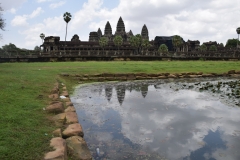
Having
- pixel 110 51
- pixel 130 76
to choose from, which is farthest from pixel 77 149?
pixel 110 51

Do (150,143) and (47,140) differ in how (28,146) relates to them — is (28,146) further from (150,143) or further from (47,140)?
(150,143)

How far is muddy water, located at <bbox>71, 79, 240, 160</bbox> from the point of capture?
416 cm

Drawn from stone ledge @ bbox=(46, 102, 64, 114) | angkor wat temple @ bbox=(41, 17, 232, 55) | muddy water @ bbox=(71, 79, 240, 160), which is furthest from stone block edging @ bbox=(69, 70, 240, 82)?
angkor wat temple @ bbox=(41, 17, 232, 55)

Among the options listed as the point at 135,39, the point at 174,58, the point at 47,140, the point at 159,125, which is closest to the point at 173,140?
the point at 159,125

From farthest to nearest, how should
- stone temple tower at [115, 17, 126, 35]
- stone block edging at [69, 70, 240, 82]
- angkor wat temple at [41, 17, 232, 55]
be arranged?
stone temple tower at [115, 17, 126, 35]
angkor wat temple at [41, 17, 232, 55]
stone block edging at [69, 70, 240, 82]

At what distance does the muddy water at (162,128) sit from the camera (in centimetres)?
416

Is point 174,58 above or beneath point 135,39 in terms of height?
beneath

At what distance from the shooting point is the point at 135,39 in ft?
242

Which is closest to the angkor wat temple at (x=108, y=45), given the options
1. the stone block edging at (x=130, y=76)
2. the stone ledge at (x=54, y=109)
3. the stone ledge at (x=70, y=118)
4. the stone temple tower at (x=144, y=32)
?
the stone temple tower at (x=144, y=32)

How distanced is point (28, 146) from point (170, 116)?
3975 mm

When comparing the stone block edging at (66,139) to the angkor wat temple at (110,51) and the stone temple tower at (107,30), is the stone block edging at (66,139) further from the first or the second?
the stone temple tower at (107,30)

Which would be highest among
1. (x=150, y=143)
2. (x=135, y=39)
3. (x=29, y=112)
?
(x=135, y=39)

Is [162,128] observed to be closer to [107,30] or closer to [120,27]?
[107,30]

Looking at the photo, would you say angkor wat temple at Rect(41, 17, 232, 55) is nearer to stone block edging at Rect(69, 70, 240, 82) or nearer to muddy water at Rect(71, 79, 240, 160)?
stone block edging at Rect(69, 70, 240, 82)
